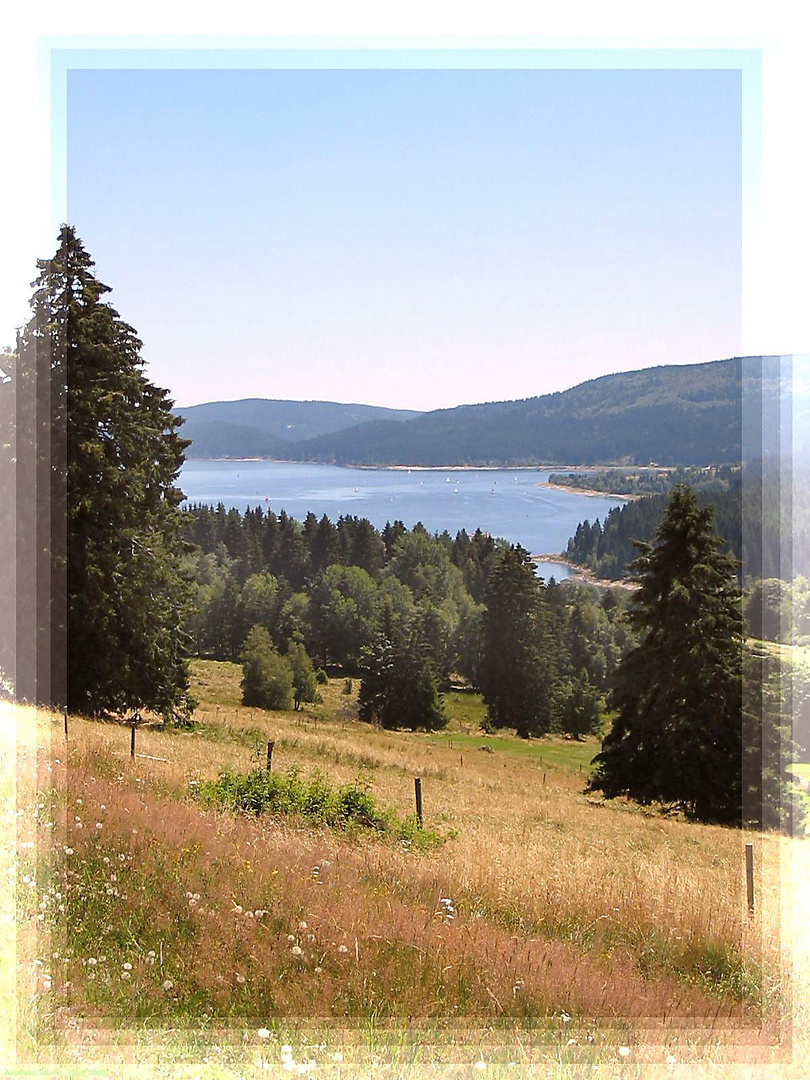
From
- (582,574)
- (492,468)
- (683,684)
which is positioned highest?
(492,468)

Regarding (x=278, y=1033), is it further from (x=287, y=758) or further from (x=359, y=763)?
(x=359, y=763)

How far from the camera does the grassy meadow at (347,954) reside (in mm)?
3625

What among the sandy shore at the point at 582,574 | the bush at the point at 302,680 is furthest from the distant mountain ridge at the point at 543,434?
the bush at the point at 302,680

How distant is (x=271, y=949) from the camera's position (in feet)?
13.8

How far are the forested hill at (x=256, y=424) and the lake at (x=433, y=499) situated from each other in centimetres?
206

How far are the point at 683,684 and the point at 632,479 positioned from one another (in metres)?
91.7

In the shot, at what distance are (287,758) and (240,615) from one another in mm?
56914

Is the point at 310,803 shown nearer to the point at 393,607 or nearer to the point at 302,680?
the point at 302,680

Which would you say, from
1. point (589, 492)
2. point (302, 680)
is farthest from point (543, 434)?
point (302, 680)

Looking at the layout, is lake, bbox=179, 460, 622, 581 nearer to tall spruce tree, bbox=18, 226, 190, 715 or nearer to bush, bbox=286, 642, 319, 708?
bush, bbox=286, 642, 319, 708

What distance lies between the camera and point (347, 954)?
415 centimetres

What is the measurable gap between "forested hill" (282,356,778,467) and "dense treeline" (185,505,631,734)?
24966 mm

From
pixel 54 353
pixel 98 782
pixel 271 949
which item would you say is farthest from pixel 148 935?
pixel 54 353

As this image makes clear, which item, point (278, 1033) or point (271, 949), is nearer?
point (278, 1033)
